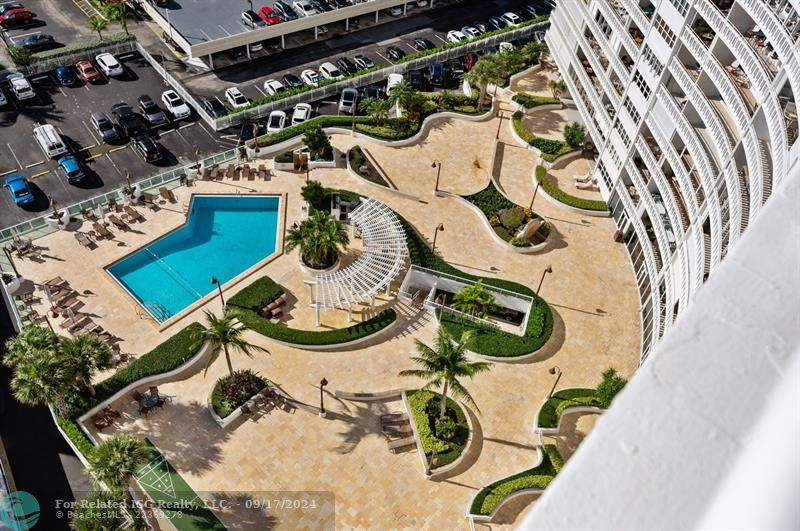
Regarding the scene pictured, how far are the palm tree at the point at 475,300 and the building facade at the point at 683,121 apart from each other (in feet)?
42.0

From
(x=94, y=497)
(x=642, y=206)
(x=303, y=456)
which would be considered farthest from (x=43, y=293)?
(x=642, y=206)

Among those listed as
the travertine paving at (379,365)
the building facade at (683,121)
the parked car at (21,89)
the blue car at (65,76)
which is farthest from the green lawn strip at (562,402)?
the parked car at (21,89)

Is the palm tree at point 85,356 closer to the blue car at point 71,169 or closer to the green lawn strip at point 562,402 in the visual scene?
the blue car at point 71,169

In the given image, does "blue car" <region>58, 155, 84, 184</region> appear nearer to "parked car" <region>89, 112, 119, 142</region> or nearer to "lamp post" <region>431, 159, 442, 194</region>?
"parked car" <region>89, 112, 119, 142</region>

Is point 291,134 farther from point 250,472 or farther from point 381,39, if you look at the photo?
point 250,472

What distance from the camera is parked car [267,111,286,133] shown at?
221ft

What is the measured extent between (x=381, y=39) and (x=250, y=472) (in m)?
61.8

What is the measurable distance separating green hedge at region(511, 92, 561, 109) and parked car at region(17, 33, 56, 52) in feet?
189

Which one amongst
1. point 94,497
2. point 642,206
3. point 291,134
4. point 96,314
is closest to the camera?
point 94,497

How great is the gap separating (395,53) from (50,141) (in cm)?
4168

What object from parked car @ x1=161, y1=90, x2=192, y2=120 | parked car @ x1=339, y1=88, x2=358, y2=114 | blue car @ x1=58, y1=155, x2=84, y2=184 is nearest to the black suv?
parked car @ x1=161, y1=90, x2=192, y2=120

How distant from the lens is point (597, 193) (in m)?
62.6

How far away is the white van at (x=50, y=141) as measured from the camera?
205 ft

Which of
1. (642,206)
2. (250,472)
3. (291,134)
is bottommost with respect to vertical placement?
(250,472)
